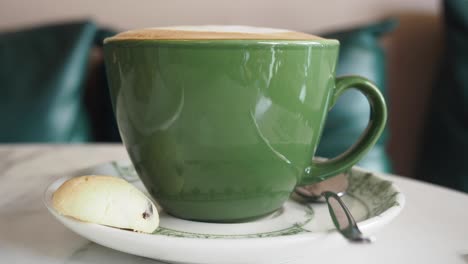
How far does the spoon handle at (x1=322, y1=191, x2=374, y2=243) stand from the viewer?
1.05ft

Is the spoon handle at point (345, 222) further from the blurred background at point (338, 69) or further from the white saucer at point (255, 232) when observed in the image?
the blurred background at point (338, 69)

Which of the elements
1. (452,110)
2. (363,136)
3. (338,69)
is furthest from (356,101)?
(363,136)

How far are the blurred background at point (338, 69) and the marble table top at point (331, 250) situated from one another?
0.59 meters

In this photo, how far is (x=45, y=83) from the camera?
1.24 metres

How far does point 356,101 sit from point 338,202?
76 centimetres

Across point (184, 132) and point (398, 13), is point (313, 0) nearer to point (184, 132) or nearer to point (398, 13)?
point (398, 13)

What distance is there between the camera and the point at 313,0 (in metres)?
1.49

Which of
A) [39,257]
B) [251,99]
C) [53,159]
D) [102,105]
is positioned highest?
[251,99]

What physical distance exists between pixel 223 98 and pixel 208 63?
0.03m

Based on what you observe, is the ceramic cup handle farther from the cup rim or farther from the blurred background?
the blurred background

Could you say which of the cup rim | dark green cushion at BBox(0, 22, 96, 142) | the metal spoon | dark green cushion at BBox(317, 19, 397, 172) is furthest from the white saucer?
dark green cushion at BBox(0, 22, 96, 142)

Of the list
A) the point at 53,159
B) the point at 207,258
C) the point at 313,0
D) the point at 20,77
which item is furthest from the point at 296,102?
the point at 313,0

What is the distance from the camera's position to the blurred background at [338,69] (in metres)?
1.21

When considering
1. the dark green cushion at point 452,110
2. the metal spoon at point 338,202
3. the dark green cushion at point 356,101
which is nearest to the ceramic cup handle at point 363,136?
the metal spoon at point 338,202
